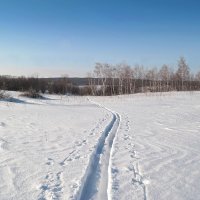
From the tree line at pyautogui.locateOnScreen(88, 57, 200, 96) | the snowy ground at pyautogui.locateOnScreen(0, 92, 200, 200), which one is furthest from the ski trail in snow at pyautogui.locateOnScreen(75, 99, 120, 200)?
the tree line at pyautogui.locateOnScreen(88, 57, 200, 96)

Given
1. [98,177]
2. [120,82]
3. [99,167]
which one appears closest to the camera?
[98,177]

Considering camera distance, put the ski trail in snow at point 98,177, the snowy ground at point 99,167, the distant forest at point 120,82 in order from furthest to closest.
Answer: the distant forest at point 120,82 → the snowy ground at point 99,167 → the ski trail in snow at point 98,177

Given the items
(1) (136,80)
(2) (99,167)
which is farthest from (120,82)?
A: (2) (99,167)

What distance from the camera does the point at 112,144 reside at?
8898mm

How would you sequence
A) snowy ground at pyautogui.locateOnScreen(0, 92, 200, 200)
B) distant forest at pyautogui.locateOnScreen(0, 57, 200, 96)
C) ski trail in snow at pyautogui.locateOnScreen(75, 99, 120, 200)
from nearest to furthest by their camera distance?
ski trail in snow at pyautogui.locateOnScreen(75, 99, 120, 200) < snowy ground at pyautogui.locateOnScreen(0, 92, 200, 200) < distant forest at pyautogui.locateOnScreen(0, 57, 200, 96)

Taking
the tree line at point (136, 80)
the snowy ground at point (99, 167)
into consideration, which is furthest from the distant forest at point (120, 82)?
the snowy ground at point (99, 167)

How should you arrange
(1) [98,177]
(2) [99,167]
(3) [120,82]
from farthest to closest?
1. (3) [120,82]
2. (2) [99,167]
3. (1) [98,177]

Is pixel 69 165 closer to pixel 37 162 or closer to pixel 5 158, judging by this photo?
pixel 37 162

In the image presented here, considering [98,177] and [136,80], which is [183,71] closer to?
[136,80]

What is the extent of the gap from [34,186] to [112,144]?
421 centimetres

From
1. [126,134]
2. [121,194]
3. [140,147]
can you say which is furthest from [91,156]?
[126,134]

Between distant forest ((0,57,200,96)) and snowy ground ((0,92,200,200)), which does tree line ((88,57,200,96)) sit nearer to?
distant forest ((0,57,200,96))

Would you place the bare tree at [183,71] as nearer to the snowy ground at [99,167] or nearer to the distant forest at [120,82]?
the distant forest at [120,82]

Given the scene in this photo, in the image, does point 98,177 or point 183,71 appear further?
point 183,71
